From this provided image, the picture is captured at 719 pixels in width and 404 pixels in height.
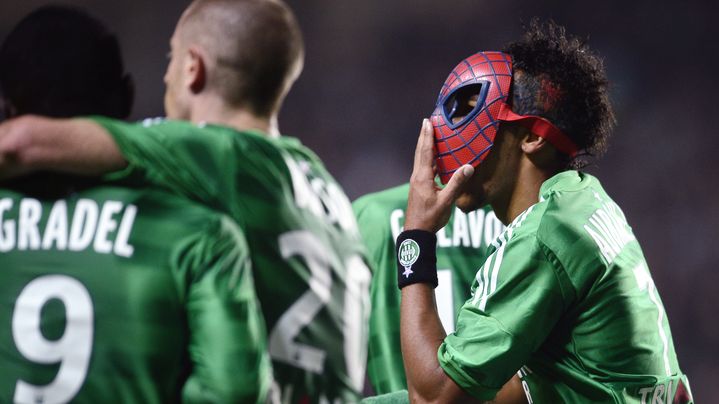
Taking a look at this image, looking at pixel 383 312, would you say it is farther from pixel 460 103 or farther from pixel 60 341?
pixel 60 341

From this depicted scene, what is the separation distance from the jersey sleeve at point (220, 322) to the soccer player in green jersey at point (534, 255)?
0.64 metres

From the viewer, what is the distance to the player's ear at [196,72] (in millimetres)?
2531

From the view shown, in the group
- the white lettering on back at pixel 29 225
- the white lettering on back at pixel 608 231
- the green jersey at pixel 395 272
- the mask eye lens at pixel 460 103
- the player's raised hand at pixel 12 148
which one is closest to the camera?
the player's raised hand at pixel 12 148

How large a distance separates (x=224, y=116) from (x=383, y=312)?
1544 mm

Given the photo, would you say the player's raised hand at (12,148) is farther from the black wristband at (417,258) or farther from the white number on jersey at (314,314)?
the black wristband at (417,258)

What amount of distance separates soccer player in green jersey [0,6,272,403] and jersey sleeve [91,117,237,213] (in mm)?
47

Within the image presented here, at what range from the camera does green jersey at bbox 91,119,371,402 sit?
2.28m

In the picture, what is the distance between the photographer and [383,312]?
3.88 m

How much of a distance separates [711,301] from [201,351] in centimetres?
515

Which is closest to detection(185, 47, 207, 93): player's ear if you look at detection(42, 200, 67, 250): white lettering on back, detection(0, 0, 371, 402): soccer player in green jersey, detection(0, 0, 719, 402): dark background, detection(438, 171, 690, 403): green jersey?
detection(0, 0, 371, 402): soccer player in green jersey

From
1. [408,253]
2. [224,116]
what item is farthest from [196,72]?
[408,253]

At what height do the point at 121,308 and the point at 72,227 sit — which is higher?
the point at 72,227

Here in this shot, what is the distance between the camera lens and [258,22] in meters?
2.59

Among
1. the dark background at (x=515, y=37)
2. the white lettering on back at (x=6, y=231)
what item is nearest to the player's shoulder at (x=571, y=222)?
the white lettering on back at (x=6, y=231)
